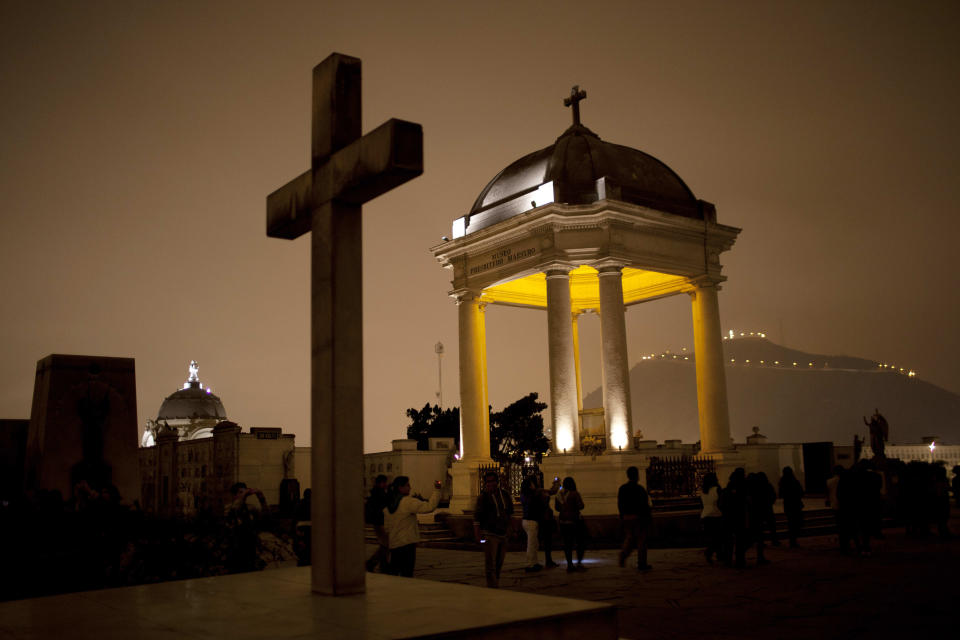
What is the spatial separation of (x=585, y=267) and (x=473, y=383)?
5074 millimetres

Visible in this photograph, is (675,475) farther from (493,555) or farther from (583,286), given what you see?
(493,555)

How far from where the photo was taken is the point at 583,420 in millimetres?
23125

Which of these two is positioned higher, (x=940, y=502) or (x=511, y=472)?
(x=511, y=472)

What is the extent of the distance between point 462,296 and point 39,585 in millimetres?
17782

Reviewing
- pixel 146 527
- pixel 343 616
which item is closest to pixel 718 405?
pixel 146 527

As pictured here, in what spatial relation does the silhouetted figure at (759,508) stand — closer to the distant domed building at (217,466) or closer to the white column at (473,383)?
the white column at (473,383)

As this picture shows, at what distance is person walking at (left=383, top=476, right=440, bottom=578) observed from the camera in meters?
10.6

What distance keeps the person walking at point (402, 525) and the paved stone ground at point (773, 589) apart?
199cm

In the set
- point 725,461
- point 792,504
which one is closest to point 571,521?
point 792,504

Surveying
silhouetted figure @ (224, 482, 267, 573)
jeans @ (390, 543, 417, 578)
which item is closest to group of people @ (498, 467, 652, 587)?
jeans @ (390, 543, 417, 578)

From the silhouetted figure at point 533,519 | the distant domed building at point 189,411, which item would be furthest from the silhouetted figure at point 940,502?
the distant domed building at point 189,411

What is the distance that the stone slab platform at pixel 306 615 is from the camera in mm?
4812

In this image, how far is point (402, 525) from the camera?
417 inches

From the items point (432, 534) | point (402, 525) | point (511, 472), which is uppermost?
point (511, 472)
